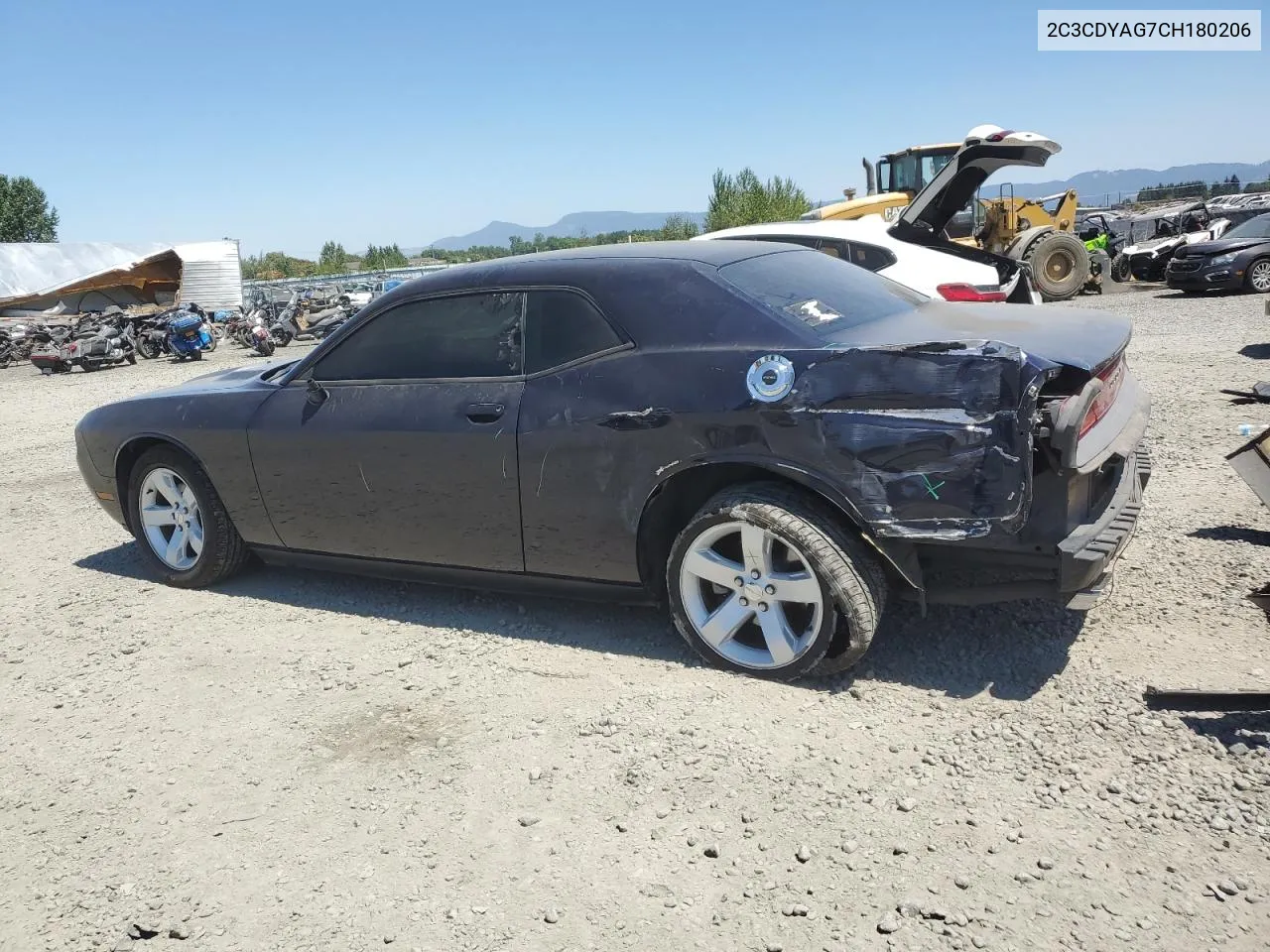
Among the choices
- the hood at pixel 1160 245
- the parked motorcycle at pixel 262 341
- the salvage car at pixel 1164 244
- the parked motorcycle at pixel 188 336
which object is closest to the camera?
the salvage car at pixel 1164 244

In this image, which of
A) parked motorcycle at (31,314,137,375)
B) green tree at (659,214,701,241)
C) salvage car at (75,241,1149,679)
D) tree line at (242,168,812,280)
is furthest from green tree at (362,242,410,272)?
salvage car at (75,241,1149,679)

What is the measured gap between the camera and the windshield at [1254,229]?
16.8 metres

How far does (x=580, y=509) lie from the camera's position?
145 inches

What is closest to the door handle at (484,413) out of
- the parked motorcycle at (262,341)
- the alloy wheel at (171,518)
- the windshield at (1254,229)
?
the alloy wheel at (171,518)

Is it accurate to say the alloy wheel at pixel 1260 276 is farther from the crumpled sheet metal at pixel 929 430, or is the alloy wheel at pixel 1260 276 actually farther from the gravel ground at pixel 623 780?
the crumpled sheet metal at pixel 929 430

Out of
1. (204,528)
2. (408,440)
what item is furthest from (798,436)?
(204,528)

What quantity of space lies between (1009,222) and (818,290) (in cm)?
1652

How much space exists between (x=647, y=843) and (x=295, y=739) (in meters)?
1.45

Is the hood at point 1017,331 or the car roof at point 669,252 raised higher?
the car roof at point 669,252

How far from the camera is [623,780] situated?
2977mm

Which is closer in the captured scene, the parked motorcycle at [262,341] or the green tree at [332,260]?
the parked motorcycle at [262,341]

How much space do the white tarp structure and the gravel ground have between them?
2749 centimetres

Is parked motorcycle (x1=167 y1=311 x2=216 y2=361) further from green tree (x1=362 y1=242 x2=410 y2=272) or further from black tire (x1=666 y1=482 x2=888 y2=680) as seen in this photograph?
green tree (x1=362 y1=242 x2=410 y2=272)

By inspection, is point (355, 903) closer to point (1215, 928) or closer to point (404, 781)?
point (404, 781)
